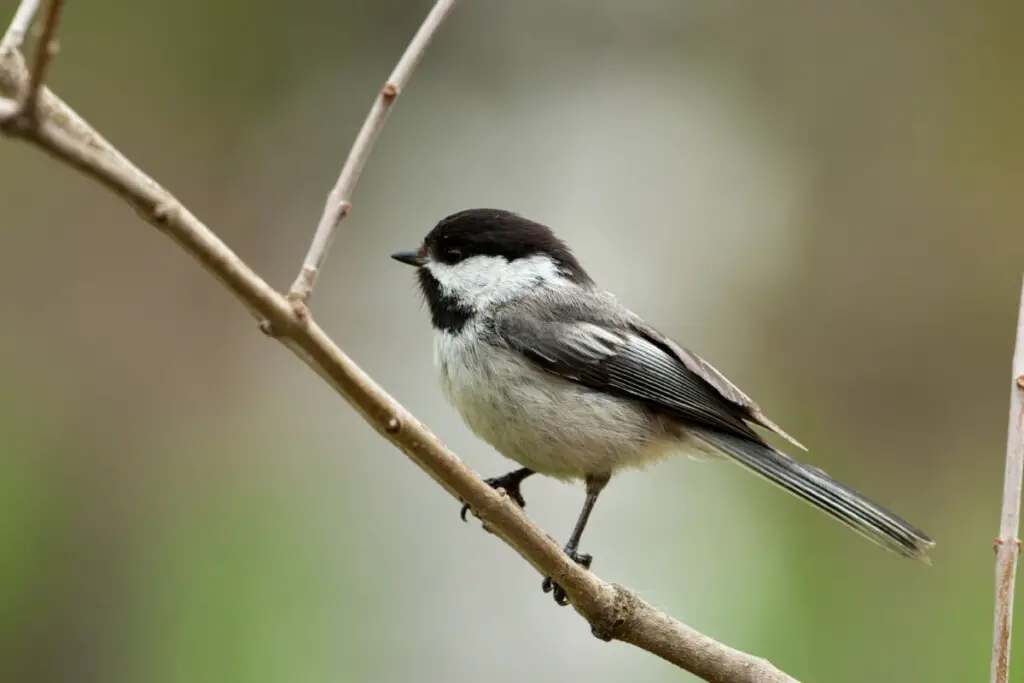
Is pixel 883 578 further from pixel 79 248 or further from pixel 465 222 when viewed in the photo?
pixel 79 248

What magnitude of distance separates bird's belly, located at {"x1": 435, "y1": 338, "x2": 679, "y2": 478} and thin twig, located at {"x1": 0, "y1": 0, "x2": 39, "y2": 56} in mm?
1423

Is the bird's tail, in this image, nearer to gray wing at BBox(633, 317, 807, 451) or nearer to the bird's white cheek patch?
gray wing at BBox(633, 317, 807, 451)

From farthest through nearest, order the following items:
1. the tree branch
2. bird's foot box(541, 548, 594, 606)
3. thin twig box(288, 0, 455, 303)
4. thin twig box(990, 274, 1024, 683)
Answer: bird's foot box(541, 548, 594, 606) → thin twig box(990, 274, 1024, 683) → thin twig box(288, 0, 455, 303) → the tree branch

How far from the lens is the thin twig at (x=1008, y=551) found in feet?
5.49

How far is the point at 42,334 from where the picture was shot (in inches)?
195

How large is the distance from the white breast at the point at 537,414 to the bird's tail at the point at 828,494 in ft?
0.75

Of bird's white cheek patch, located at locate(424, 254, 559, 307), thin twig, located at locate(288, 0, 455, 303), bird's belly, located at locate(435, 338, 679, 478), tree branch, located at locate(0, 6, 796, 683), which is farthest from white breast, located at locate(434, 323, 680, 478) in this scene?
thin twig, located at locate(288, 0, 455, 303)

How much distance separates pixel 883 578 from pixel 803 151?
2.57m

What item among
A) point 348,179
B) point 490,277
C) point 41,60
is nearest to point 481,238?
A: point 490,277

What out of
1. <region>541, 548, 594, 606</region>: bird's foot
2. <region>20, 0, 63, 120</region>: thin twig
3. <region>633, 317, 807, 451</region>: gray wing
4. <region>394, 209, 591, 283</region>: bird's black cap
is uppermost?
<region>394, 209, 591, 283</region>: bird's black cap

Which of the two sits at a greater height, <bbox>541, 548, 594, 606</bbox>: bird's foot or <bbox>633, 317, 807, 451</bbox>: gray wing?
<bbox>633, 317, 807, 451</bbox>: gray wing

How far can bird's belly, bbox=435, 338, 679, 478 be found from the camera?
8.79 feet

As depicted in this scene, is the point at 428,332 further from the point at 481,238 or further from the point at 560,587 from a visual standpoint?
the point at 560,587

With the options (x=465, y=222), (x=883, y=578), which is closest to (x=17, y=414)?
(x=465, y=222)
